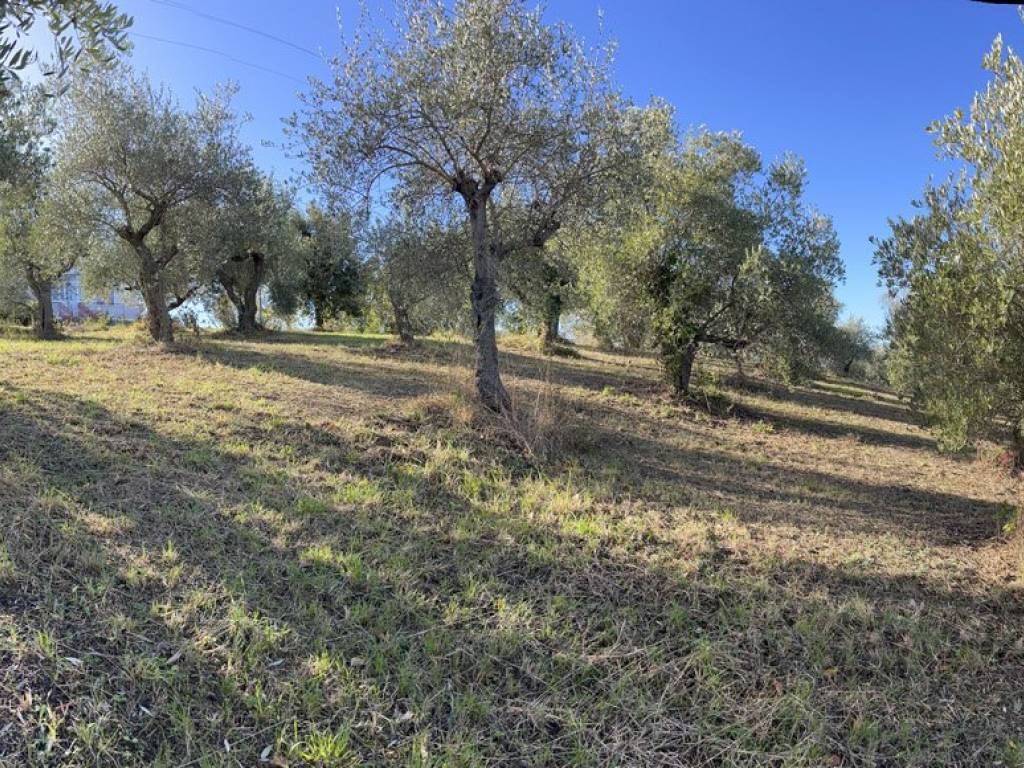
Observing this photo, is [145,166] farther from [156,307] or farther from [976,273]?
[976,273]

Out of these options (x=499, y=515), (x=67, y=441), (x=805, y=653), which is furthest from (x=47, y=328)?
(x=805, y=653)

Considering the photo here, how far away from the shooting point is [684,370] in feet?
47.0

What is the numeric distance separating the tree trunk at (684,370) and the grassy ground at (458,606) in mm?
6373

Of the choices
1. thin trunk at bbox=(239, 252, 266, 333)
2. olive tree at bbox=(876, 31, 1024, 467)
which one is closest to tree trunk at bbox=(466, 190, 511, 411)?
olive tree at bbox=(876, 31, 1024, 467)

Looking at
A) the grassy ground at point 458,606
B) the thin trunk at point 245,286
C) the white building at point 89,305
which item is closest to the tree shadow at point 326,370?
the grassy ground at point 458,606

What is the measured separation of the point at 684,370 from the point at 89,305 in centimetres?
4634

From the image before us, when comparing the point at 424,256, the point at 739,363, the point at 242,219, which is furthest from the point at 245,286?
the point at 739,363

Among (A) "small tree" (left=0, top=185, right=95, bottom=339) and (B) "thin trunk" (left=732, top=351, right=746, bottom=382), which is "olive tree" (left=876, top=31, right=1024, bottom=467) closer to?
(B) "thin trunk" (left=732, top=351, right=746, bottom=382)

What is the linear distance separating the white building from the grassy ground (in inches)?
701

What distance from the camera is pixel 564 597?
13.5ft

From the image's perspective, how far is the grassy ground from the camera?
2.86 metres

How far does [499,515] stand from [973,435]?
5.25m

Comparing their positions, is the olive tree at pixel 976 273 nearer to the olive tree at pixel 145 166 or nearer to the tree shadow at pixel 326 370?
the tree shadow at pixel 326 370

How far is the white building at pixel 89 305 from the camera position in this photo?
22.8m
